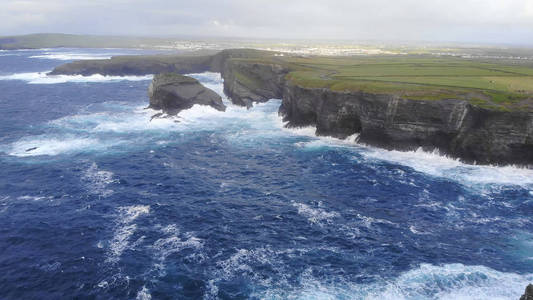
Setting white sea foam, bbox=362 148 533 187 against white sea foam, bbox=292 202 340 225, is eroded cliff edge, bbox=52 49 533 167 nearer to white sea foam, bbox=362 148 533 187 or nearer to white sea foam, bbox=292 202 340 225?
white sea foam, bbox=362 148 533 187

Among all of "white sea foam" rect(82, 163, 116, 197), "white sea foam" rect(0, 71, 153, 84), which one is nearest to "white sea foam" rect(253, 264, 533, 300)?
"white sea foam" rect(82, 163, 116, 197)

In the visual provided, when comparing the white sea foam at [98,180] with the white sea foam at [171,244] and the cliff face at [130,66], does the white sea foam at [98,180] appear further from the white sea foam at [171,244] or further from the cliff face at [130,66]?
the cliff face at [130,66]

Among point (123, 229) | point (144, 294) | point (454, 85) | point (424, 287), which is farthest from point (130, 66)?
point (424, 287)

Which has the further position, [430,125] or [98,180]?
[430,125]

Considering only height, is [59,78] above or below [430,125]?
above

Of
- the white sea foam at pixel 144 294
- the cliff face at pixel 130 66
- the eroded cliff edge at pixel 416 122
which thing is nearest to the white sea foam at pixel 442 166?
the eroded cliff edge at pixel 416 122

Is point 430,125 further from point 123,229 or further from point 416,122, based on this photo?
point 123,229
